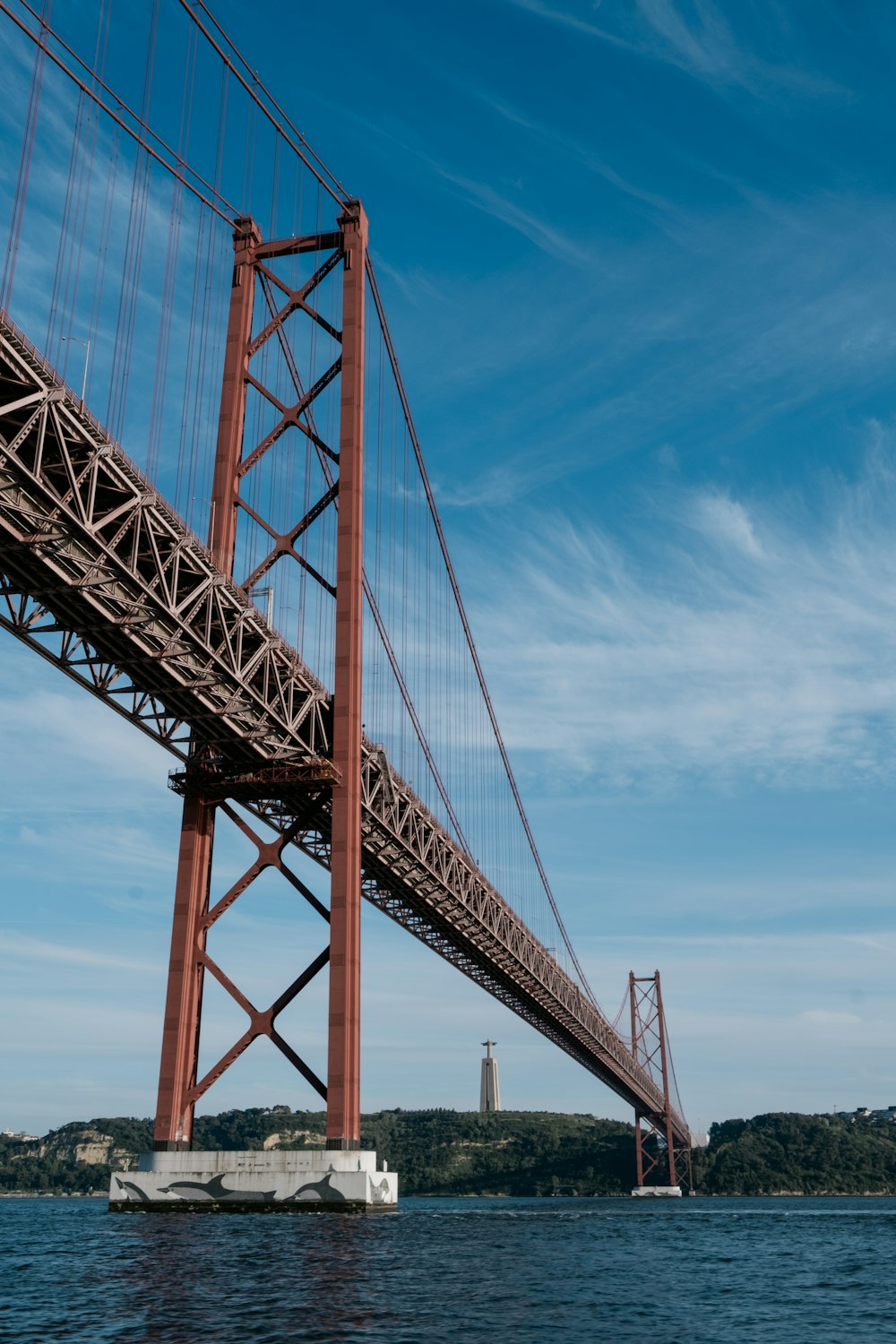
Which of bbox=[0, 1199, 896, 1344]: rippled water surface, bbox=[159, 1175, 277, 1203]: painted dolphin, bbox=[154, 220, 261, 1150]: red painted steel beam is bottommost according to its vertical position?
bbox=[0, 1199, 896, 1344]: rippled water surface

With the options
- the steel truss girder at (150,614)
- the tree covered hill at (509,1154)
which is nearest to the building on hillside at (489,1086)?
the tree covered hill at (509,1154)

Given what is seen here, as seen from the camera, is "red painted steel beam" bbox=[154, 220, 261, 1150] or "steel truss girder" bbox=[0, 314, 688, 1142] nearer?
"steel truss girder" bbox=[0, 314, 688, 1142]

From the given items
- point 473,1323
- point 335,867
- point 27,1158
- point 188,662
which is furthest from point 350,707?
point 27,1158

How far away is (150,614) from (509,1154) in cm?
15078

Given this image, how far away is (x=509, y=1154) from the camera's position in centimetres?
16312

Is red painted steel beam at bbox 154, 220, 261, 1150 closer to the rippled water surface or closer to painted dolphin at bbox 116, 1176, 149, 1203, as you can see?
painted dolphin at bbox 116, 1176, 149, 1203

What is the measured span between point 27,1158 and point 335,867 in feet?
489

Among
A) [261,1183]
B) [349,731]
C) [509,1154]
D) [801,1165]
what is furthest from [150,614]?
[509,1154]

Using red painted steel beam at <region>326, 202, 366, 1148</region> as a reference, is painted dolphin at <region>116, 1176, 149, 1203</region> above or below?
below

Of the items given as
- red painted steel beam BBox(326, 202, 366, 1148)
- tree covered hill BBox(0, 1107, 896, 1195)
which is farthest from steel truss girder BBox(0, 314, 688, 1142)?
tree covered hill BBox(0, 1107, 896, 1195)

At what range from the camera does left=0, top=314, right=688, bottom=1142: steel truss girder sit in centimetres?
2317

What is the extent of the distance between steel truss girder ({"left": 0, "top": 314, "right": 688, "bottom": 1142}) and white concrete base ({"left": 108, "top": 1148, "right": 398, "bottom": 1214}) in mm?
9146

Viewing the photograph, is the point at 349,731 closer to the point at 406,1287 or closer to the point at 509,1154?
the point at 406,1287

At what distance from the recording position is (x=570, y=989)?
263 feet
